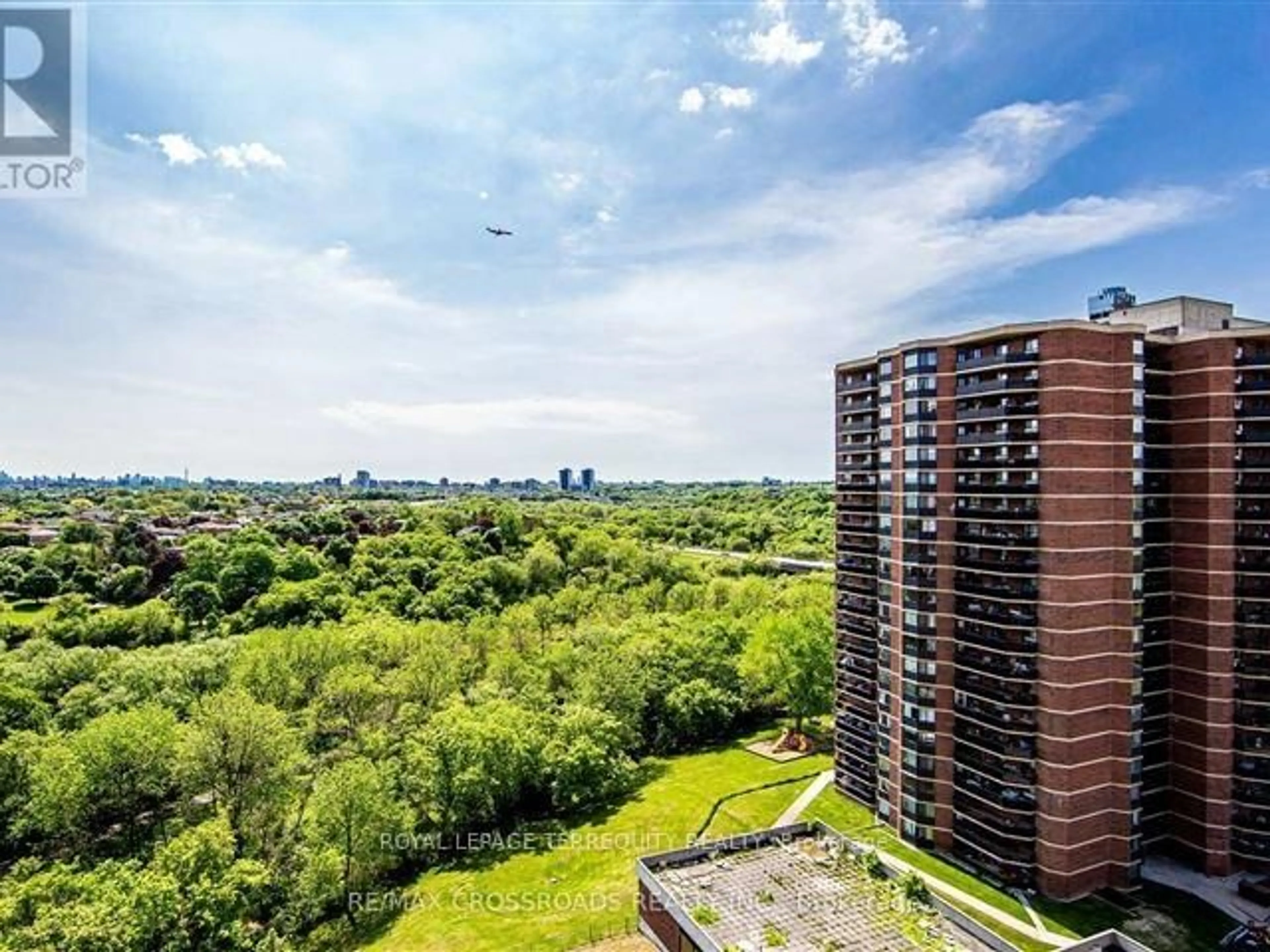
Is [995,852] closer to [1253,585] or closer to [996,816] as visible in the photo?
[996,816]

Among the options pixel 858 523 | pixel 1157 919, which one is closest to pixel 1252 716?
pixel 1157 919

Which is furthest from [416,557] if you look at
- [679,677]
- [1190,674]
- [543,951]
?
[1190,674]

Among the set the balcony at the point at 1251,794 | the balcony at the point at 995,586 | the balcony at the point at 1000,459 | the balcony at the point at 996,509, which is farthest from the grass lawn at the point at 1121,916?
the balcony at the point at 1000,459

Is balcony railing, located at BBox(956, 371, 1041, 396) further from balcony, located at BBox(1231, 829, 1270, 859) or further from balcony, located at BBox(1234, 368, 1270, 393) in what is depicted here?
balcony, located at BBox(1231, 829, 1270, 859)

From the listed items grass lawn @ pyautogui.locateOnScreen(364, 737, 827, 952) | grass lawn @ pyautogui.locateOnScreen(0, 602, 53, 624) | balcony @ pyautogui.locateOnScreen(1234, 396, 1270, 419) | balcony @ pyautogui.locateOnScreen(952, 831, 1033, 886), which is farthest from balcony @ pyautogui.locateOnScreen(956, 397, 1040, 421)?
grass lawn @ pyautogui.locateOnScreen(0, 602, 53, 624)

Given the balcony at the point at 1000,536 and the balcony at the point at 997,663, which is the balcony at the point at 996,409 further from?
the balcony at the point at 997,663

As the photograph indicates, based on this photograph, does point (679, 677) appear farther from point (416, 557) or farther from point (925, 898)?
point (416, 557)
